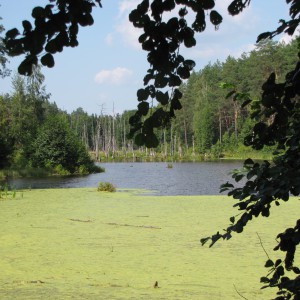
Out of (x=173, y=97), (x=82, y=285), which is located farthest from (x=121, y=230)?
(x=173, y=97)

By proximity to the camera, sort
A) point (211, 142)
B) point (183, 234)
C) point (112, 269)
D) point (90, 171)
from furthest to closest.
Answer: point (211, 142) < point (90, 171) < point (183, 234) < point (112, 269)

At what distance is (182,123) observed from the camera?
5812 centimetres

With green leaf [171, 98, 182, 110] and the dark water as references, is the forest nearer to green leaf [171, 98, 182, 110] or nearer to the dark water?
green leaf [171, 98, 182, 110]

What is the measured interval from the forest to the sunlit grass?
154 cm

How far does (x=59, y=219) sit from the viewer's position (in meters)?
7.89

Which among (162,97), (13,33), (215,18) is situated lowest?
(162,97)

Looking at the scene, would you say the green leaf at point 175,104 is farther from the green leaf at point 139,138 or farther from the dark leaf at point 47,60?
the dark leaf at point 47,60

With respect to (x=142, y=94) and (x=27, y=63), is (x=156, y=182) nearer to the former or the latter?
(x=142, y=94)

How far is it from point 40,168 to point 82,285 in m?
22.8

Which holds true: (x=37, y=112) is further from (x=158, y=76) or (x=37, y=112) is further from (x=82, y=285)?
(x=158, y=76)

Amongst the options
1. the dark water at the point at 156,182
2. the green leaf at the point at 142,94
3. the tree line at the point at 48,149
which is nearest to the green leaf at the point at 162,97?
the green leaf at the point at 142,94

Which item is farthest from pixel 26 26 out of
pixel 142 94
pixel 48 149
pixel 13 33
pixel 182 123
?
pixel 182 123

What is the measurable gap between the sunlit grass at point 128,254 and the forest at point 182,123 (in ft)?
5.04

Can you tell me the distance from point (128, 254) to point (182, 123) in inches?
2107
